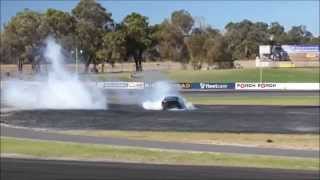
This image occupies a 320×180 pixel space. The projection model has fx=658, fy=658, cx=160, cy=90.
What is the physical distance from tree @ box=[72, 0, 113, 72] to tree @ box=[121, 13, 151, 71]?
266 cm

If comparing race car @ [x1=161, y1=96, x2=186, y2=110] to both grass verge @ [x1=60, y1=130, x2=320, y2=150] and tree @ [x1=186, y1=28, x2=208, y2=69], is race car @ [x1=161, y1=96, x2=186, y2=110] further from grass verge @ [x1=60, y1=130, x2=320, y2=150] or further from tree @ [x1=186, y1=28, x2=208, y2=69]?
tree @ [x1=186, y1=28, x2=208, y2=69]

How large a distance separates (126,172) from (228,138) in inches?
379

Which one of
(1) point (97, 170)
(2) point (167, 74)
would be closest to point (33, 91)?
(2) point (167, 74)

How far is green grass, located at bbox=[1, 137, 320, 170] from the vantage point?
661 inches

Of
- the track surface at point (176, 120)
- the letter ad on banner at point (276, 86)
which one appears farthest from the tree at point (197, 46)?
the track surface at point (176, 120)

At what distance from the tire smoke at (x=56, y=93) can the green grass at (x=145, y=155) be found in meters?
20.0

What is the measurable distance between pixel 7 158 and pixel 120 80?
50.6m

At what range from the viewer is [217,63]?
65438 millimetres

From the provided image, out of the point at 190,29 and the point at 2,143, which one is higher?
the point at 190,29

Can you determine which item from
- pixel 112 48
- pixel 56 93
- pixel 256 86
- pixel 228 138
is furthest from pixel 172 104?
pixel 112 48

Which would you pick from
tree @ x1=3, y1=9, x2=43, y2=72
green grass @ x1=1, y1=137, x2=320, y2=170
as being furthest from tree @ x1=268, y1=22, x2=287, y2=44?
green grass @ x1=1, y1=137, x2=320, y2=170

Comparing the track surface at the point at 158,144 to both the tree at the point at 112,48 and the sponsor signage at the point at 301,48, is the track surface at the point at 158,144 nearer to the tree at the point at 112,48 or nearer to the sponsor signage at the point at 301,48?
the tree at the point at 112,48

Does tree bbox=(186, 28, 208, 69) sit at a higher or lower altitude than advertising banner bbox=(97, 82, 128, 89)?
higher

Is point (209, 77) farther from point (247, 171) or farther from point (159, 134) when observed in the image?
point (247, 171)
